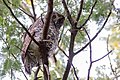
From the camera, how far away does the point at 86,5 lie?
1.63 meters

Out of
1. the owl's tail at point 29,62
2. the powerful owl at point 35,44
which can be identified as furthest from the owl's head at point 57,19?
the owl's tail at point 29,62

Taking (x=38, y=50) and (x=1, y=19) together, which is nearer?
(x=38, y=50)

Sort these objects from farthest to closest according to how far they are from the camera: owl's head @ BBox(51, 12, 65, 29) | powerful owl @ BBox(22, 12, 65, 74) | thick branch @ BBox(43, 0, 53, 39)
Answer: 1. owl's head @ BBox(51, 12, 65, 29)
2. powerful owl @ BBox(22, 12, 65, 74)
3. thick branch @ BBox(43, 0, 53, 39)

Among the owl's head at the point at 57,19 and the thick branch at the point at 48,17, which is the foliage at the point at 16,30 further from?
the thick branch at the point at 48,17

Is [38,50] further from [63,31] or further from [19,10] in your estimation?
[19,10]

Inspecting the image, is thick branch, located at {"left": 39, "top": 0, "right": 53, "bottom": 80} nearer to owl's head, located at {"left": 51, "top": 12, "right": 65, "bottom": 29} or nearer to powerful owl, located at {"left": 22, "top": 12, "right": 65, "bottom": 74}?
powerful owl, located at {"left": 22, "top": 12, "right": 65, "bottom": 74}

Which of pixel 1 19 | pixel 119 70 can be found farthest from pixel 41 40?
pixel 119 70

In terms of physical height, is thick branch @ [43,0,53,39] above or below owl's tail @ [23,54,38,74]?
above

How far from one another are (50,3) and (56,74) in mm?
476

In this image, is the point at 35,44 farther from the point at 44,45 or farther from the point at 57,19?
the point at 57,19

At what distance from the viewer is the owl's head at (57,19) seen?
160cm

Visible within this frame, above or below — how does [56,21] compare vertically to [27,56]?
above

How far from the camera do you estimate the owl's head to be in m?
1.60

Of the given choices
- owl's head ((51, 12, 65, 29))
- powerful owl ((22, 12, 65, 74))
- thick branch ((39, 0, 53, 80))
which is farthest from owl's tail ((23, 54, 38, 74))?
owl's head ((51, 12, 65, 29))
